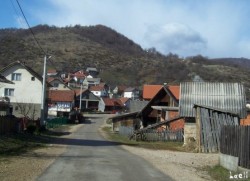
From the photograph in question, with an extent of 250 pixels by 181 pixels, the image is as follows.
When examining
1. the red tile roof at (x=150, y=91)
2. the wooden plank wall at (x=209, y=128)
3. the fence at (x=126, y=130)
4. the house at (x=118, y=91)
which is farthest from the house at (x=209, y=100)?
the house at (x=118, y=91)

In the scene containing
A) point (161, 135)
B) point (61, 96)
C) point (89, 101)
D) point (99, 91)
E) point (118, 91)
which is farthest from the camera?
point (118, 91)

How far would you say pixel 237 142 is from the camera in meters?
20.0

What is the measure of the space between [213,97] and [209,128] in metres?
6.97

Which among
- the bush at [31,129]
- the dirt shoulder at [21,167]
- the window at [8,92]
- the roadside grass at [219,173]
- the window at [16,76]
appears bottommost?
the roadside grass at [219,173]

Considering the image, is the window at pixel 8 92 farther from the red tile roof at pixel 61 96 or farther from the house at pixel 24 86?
the red tile roof at pixel 61 96

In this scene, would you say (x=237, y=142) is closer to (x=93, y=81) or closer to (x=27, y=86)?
(x=27, y=86)

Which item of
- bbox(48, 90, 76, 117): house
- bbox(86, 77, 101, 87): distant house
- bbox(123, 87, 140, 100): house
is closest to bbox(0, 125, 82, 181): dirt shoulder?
bbox(48, 90, 76, 117): house

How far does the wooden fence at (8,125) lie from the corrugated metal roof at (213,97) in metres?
13.8


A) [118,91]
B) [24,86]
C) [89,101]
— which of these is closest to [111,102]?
[89,101]

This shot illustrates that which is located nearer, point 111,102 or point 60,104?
point 60,104

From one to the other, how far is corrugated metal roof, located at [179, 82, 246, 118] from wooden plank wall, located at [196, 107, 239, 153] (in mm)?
4821

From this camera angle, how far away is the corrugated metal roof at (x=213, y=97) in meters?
40.3

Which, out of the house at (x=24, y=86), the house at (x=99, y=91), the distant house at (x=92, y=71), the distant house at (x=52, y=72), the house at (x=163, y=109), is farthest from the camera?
the distant house at (x=92, y=71)

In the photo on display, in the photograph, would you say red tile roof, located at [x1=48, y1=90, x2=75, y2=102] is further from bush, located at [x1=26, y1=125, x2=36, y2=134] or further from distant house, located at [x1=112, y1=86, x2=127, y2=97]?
distant house, located at [x1=112, y1=86, x2=127, y2=97]
